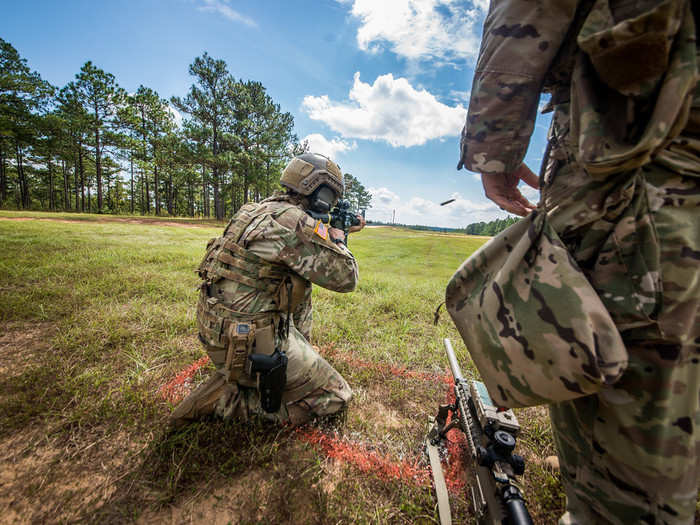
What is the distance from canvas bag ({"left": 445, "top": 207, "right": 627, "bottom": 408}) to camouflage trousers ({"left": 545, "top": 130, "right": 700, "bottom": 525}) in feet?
0.39

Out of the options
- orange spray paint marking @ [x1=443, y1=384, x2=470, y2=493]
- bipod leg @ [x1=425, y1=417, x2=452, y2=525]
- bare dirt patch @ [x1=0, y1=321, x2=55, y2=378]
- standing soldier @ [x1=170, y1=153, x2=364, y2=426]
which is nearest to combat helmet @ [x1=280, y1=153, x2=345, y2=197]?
standing soldier @ [x1=170, y1=153, x2=364, y2=426]

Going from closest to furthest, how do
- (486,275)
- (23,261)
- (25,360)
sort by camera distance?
1. (486,275)
2. (25,360)
3. (23,261)

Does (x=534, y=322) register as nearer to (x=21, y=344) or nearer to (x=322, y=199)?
(x=322, y=199)

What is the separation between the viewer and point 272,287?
7.23 ft

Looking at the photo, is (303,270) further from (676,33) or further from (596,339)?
(676,33)

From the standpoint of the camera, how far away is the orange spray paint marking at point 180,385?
235 cm

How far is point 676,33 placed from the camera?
2.34ft

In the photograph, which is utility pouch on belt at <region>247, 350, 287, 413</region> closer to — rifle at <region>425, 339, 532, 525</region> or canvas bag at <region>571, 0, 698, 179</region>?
rifle at <region>425, 339, 532, 525</region>

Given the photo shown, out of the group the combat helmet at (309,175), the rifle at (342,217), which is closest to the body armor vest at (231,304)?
the combat helmet at (309,175)

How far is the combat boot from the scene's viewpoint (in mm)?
2000

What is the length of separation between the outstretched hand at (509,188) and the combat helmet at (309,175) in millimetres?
1603

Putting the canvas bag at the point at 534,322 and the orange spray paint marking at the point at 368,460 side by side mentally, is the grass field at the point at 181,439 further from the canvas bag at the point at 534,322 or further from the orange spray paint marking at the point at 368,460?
the canvas bag at the point at 534,322

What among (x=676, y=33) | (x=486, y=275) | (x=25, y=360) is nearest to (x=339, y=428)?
(x=486, y=275)

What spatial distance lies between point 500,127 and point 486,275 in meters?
0.60
